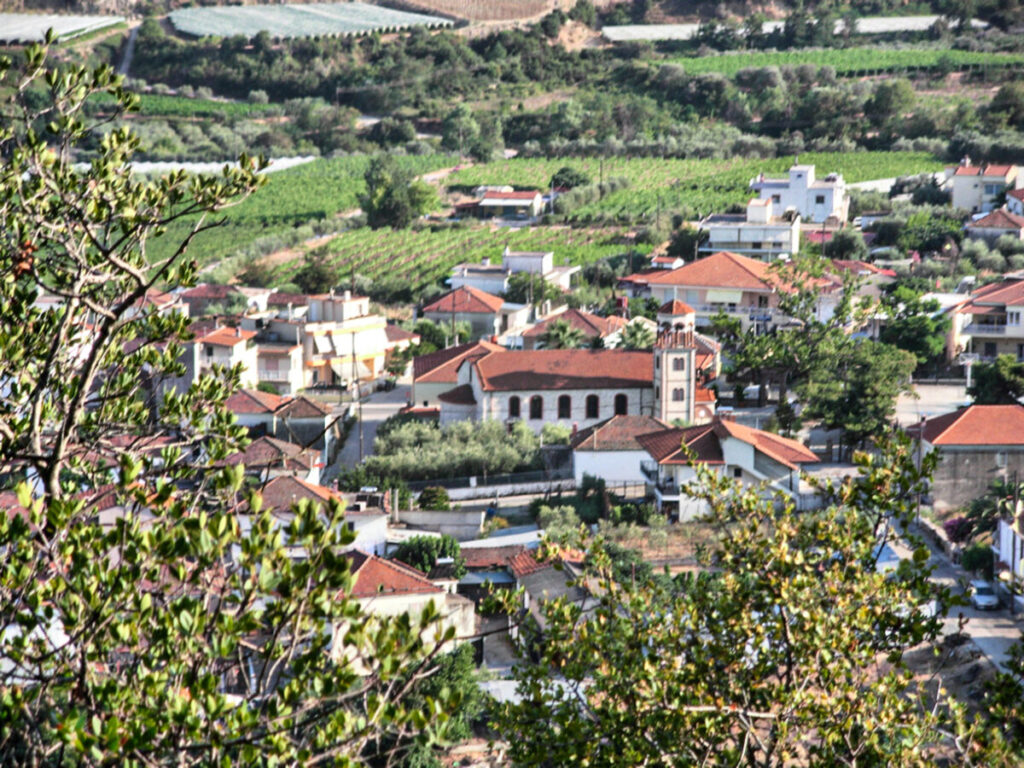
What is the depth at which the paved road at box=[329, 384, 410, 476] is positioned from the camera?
128 feet

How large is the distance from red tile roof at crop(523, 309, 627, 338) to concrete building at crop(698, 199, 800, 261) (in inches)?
439

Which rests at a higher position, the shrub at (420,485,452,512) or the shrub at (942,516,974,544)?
the shrub at (942,516,974,544)

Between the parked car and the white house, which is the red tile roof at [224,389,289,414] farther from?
the parked car

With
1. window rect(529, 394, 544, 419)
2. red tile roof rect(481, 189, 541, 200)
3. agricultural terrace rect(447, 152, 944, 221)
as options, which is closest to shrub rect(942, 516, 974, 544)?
window rect(529, 394, 544, 419)

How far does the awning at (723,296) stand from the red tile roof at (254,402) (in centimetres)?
1646

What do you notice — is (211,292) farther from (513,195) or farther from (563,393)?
(563,393)

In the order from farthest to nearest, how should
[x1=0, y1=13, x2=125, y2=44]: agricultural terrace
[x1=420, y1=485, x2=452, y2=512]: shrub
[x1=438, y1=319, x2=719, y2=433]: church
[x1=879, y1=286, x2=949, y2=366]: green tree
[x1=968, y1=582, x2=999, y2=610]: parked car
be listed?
[x1=0, y1=13, x2=125, y2=44]: agricultural terrace, [x1=879, y1=286, x2=949, y2=366]: green tree, [x1=438, y1=319, x2=719, y2=433]: church, [x1=420, y1=485, x2=452, y2=512]: shrub, [x1=968, y1=582, x2=999, y2=610]: parked car

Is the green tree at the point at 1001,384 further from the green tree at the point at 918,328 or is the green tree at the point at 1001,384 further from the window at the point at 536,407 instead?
the window at the point at 536,407

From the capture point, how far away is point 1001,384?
3934 cm

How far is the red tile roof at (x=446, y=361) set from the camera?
1674 inches

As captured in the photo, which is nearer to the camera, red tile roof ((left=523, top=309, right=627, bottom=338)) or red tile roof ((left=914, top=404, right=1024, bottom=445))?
red tile roof ((left=914, top=404, right=1024, bottom=445))

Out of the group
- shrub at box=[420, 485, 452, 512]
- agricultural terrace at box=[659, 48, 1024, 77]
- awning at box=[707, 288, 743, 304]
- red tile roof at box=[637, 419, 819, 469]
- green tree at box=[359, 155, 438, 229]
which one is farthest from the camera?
agricultural terrace at box=[659, 48, 1024, 77]

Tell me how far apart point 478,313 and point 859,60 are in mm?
66557

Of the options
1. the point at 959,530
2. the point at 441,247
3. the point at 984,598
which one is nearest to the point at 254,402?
the point at 959,530
